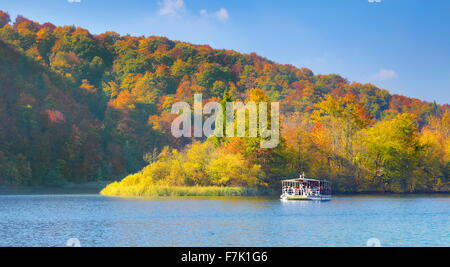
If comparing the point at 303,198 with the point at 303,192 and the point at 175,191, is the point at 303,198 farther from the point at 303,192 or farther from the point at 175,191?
the point at 175,191

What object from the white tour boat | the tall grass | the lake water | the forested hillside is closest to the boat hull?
the white tour boat

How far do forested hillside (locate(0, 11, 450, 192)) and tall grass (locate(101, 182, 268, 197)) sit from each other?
127cm

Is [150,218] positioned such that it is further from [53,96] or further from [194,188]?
[53,96]

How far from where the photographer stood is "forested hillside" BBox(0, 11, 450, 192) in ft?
260

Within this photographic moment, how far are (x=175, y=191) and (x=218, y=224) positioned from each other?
3049 cm

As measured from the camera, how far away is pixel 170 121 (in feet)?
392

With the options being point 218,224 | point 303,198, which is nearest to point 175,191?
point 303,198

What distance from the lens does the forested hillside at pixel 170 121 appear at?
79188 mm

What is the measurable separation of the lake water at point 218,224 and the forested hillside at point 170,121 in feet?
66.0

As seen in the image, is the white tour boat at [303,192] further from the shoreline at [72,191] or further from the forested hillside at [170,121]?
the shoreline at [72,191]

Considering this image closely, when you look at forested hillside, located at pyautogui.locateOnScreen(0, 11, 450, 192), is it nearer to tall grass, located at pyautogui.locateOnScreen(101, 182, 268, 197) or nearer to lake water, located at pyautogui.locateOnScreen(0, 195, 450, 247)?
tall grass, located at pyautogui.locateOnScreen(101, 182, 268, 197)

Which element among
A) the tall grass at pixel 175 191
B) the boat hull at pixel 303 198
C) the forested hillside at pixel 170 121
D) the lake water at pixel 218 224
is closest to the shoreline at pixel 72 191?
the forested hillside at pixel 170 121

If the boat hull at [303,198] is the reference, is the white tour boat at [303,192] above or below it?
above
